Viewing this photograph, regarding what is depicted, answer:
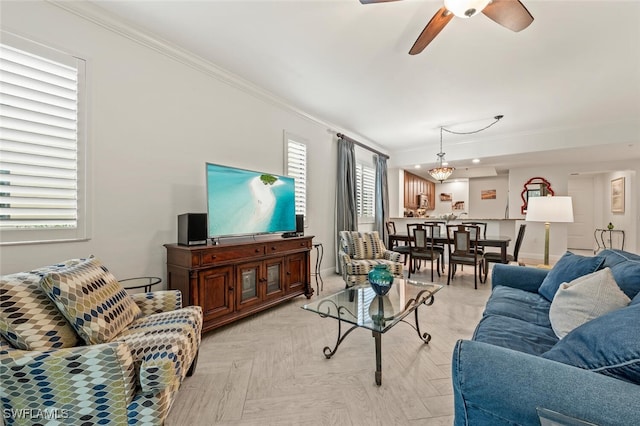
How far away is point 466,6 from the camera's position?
1.66 meters

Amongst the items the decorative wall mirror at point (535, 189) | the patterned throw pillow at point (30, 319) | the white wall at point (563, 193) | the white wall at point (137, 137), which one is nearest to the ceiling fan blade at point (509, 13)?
the white wall at point (137, 137)

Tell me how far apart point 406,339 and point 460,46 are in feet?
9.09

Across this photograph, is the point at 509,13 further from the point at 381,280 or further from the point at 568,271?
the point at 381,280

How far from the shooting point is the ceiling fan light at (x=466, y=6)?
64.3 inches

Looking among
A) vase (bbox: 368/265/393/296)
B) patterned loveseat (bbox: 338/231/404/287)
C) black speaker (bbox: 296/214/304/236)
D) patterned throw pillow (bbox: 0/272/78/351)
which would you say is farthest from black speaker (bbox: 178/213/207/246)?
patterned loveseat (bbox: 338/231/404/287)

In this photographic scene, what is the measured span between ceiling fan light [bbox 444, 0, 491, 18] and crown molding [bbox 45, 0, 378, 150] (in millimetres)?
2355

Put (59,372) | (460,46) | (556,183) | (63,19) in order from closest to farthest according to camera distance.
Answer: (59,372) → (63,19) → (460,46) → (556,183)

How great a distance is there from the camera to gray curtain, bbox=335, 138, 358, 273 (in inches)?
192

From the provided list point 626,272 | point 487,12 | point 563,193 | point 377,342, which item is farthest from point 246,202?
point 563,193

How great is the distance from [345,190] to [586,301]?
12.3 ft

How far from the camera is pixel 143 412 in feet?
4.13

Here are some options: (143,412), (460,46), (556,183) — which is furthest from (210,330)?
(556,183)

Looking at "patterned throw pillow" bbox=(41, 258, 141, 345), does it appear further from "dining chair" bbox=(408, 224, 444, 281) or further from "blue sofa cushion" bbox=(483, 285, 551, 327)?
"dining chair" bbox=(408, 224, 444, 281)

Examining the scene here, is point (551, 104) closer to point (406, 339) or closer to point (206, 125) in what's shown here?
point (406, 339)
